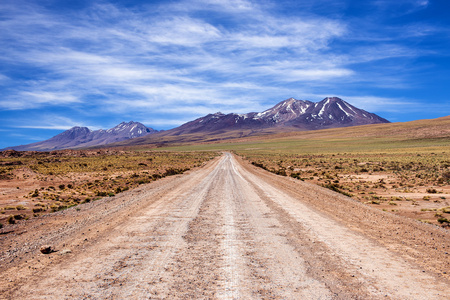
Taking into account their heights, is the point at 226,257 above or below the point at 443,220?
above

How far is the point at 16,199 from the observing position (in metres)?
16.1

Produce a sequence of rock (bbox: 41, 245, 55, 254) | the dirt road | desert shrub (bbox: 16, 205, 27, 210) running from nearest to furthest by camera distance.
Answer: the dirt road < rock (bbox: 41, 245, 55, 254) < desert shrub (bbox: 16, 205, 27, 210)

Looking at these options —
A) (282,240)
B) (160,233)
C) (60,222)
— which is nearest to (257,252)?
(282,240)

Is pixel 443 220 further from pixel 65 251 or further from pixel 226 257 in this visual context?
pixel 65 251

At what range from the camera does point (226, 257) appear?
607cm

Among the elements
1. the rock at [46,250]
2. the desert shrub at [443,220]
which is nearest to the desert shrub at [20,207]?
the rock at [46,250]

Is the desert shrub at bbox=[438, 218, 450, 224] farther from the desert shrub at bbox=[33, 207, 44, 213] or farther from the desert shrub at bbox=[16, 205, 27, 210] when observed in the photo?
the desert shrub at bbox=[16, 205, 27, 210]

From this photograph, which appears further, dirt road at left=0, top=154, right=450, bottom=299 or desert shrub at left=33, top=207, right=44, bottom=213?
desert shrub at left=33, top=207, right=44, bottom=213

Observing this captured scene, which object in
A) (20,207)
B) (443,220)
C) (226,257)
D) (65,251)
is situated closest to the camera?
(226,257)

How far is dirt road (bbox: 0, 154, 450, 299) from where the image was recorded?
4.61 metres

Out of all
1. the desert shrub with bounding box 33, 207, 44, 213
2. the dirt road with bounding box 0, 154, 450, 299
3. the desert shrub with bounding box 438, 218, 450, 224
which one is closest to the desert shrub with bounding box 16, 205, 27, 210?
the desert shrub with bounding box 33, 207, 44, 213

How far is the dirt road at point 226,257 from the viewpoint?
461 cm

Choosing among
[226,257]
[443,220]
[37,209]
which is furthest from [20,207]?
[443,220]

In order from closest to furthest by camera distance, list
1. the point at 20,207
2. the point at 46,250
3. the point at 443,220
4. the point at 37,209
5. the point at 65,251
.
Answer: the point at 46,250
the point at 65,251
the point at 443,220
the point at 37,209
the point at 20,207
